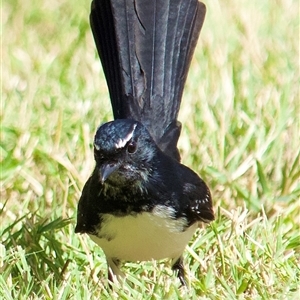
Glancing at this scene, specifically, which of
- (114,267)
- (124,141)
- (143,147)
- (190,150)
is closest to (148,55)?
(190,150)

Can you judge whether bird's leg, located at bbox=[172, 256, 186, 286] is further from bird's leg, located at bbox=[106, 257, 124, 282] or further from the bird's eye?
the bird's eye

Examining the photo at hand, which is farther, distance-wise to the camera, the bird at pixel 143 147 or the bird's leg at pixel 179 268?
the bird's leg at pixel 179 268

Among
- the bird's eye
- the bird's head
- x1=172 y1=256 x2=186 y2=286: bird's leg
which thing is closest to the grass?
x1=172 y1=256 x2=186 y2=286: bird's leg

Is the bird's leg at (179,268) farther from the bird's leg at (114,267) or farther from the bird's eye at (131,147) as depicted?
the bird's eye at (131,147)

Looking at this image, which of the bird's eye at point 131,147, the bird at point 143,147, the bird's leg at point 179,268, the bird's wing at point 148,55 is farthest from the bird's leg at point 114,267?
the bird's wing at point 148,55

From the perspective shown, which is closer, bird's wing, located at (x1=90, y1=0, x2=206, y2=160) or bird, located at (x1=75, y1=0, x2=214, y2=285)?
bird, located at (x1=75, y1=0, x2=214, y2=285)

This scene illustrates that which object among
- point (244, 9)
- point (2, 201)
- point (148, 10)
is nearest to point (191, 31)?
point (148, 10)
